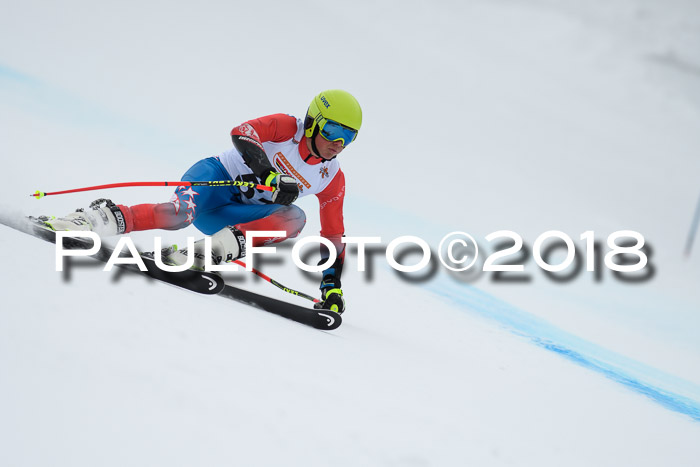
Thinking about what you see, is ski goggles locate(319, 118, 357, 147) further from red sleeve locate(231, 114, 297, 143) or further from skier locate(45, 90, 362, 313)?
red sleeve locate(231, 114, 297, 143)

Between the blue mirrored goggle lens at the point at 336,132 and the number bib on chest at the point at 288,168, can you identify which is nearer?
the blue mirrored goggle lens at the point at 336,132

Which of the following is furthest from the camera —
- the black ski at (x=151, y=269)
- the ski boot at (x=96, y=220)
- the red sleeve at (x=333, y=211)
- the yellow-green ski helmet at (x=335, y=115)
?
the red sleeve at (x=333, y=211)

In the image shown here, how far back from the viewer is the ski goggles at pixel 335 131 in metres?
3.50

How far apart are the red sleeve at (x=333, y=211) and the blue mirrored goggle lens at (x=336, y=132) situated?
0.49 meters

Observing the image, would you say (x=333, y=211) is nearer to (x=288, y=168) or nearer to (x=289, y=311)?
(x=288, y=168)

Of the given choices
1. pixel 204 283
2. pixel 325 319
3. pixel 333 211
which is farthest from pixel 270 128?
pixel 325 319

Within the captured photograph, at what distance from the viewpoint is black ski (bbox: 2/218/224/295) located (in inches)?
110

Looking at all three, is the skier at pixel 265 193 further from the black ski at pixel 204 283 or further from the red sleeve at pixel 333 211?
the black ski at pixel 204 283

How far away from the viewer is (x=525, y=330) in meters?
5.57

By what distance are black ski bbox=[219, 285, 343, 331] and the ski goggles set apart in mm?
1155

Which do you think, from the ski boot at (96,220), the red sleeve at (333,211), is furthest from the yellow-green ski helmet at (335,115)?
the ski boot at (96,220)

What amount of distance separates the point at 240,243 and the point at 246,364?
1581mm

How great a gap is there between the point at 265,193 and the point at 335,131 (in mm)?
752

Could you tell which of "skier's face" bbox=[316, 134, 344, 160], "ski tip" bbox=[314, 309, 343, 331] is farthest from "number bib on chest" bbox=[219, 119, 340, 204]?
"ski tip" bbox=[314, 309, 343, 331]
